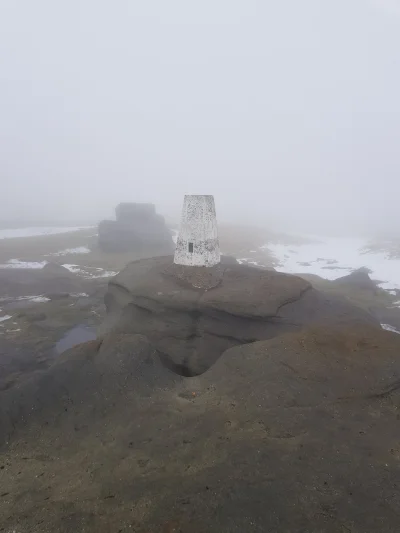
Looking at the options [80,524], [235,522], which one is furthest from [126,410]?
[235,522]

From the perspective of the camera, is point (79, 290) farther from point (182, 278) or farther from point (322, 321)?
point (322, 321)

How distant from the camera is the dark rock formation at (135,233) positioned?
54616 mm

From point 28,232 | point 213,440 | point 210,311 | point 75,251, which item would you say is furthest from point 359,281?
point 28,232

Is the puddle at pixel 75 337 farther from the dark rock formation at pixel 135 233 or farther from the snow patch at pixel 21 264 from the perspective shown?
the dark rock formation at pixel 135 233

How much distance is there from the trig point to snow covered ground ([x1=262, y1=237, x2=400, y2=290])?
26.7m

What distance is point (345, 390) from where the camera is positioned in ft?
42.2

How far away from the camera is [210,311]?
62.8ft

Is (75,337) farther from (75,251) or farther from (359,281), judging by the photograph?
(75,251)

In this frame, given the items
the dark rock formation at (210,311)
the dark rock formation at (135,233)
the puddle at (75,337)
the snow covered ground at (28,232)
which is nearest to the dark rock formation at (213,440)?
the dark rock formation at (210,311)

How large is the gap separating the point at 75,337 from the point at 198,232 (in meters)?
11.3

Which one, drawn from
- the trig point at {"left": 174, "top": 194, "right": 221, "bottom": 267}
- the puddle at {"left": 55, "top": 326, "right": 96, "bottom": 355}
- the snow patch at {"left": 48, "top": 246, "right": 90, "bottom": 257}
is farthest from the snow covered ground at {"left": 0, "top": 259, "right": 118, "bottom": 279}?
the trig point at {"left": 174, "top": 194, "right": 221, "bottom": 267}

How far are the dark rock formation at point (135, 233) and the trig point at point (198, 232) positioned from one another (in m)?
31.7

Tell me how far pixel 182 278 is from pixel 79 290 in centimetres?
1602

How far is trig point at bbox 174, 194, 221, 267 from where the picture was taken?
23.0 m
